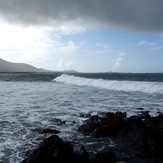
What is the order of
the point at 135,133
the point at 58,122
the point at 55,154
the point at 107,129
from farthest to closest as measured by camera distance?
the point at 58,122 → the point at 107,129 → the point at 135,133 → the point at 55,154

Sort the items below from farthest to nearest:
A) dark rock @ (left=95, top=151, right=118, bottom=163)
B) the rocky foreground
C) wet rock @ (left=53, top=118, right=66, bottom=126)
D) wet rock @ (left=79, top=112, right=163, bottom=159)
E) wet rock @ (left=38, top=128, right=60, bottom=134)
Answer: wet rock @ (left=53, top=118, right=66, bottom=126) < wet rock @ (left=38, top=128, right=60, bottom=134) < wet rock @ (left=79, top=112, right=163, bottom=159) < dark rock @ (left=95, top=151, right=118, bottom=163) < the rocky foreground

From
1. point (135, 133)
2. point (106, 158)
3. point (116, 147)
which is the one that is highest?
point (135, 133)

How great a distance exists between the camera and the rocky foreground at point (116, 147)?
16.5 feet

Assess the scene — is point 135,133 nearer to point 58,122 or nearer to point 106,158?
point 106,158

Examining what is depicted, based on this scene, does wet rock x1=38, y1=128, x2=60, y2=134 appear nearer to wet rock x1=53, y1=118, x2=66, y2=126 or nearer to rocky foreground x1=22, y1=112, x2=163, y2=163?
rocky foreground x1=22, y1=112, x2=163, y2=163

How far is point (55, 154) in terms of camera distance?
498 cm

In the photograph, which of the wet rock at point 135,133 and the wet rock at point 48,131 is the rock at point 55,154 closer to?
the wet rock at point 135,133

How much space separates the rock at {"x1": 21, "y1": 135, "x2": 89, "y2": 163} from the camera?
493 centimetres

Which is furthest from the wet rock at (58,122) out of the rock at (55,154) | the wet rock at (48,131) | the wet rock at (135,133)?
the rock at (55,154)

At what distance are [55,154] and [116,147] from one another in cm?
247

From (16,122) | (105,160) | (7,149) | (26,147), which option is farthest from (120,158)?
(16,122)

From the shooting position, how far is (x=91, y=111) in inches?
488

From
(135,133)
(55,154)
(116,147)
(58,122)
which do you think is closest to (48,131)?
(58,122)

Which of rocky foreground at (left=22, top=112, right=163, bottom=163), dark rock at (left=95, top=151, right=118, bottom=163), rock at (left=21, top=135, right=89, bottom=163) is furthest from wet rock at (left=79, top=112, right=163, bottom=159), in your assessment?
rock at (left=21, top=135, right=89, bottom=163)
